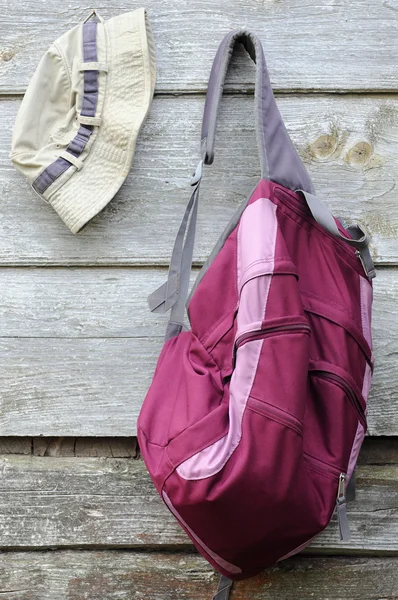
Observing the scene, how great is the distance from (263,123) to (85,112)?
225 millimetres

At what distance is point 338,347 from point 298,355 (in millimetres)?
67

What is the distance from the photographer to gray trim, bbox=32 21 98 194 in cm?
76

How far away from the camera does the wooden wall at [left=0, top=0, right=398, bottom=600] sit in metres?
0.78

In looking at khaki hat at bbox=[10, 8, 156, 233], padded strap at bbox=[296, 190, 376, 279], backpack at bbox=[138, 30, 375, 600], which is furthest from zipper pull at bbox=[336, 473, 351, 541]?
khaki hat at bbox=[10, 8, 156, 233]

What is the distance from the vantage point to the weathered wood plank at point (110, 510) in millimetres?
776

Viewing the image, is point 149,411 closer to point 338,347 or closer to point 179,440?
point 179,440

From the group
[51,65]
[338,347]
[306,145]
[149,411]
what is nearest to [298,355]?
[338,347]

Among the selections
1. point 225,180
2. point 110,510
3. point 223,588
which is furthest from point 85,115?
point 223,588

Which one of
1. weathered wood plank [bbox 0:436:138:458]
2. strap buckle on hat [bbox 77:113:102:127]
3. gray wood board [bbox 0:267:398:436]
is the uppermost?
strap buckle on hat [bbox 77:113:102:127]

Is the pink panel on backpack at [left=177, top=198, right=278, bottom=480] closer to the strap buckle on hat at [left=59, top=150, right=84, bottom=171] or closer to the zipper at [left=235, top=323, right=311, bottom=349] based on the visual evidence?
the zipper at [left=235, top=323, right=311, bottom=349]

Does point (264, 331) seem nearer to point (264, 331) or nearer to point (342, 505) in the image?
point (264, 331)

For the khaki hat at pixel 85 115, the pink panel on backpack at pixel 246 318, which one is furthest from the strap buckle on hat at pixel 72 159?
the pink panel on backpack at pixel 246 318

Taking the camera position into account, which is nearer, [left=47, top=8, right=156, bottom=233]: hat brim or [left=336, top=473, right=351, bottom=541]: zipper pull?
[left=336, top=473, right=351, bottom=541]: zipper pull

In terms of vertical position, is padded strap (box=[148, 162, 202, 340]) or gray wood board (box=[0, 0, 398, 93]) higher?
gray wood board (box=[0, 0, 398, 93])
